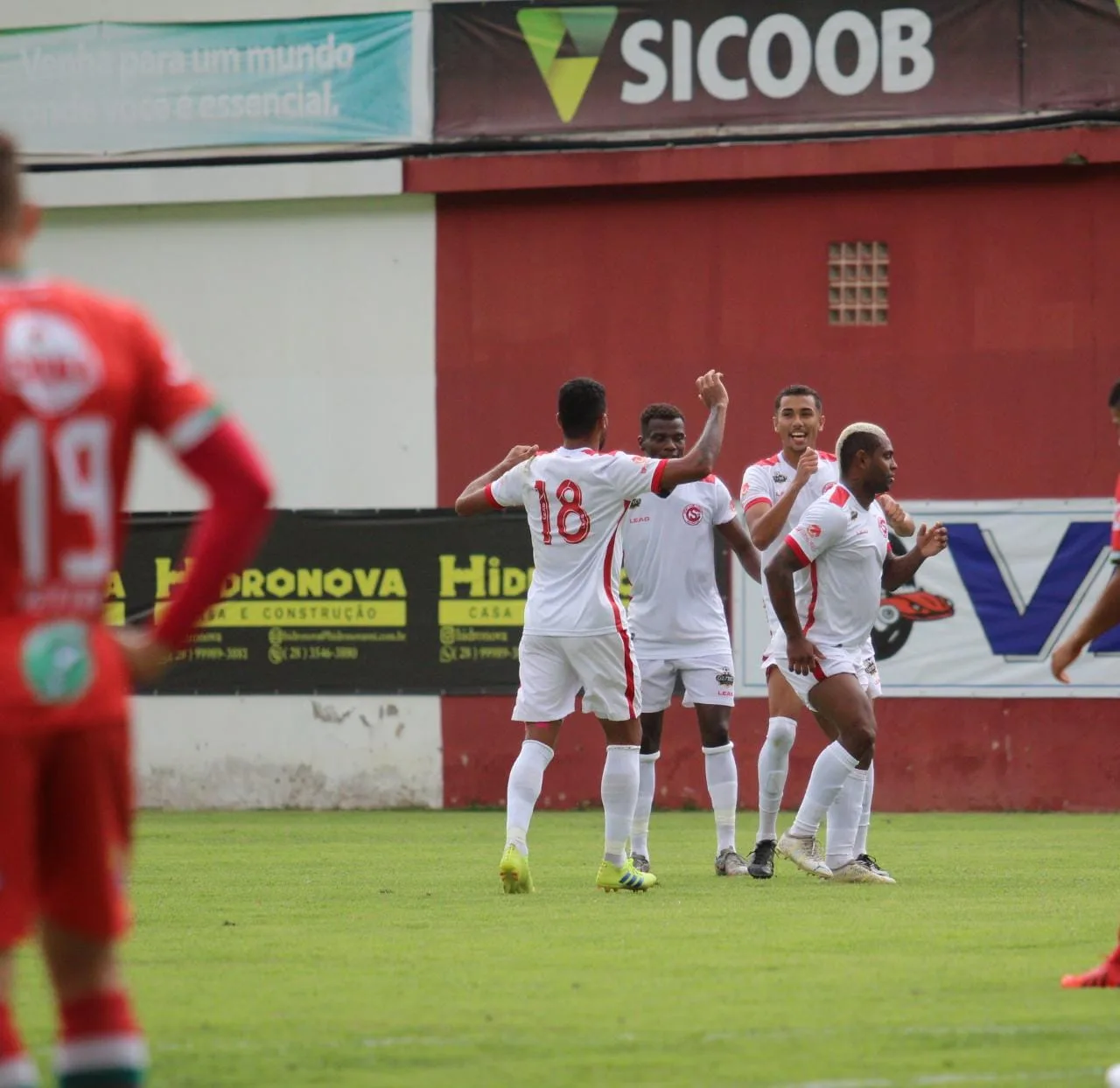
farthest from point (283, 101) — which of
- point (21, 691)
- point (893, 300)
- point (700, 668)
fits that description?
point (21, 691)

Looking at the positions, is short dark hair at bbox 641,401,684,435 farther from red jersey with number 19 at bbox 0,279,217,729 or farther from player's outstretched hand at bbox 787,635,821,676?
red jersey with number 19 at bbox 0,279,217,729

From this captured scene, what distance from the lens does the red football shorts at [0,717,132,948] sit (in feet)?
12.4

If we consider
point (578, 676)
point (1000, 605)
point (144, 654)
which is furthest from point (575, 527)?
point (1000, 605)

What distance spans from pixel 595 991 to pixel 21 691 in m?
3.44

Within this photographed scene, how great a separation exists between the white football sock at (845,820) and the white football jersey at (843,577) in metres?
Result: 0.66

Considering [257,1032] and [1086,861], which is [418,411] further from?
[257,1032]

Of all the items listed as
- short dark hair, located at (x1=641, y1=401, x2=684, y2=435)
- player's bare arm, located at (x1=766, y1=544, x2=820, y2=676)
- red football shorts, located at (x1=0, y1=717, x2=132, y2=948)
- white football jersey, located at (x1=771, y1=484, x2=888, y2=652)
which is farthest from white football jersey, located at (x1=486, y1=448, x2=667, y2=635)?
red football shorts, located at (x1=0, y1=717, x2=132, y2=948)

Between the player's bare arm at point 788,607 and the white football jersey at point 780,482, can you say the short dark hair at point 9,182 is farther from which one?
the white football jersey at point 780,482

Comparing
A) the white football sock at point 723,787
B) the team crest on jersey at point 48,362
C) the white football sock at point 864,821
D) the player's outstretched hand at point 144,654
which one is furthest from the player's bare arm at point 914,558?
the team crest on jersey at point 48,362

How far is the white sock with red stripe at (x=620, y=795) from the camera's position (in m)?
10.4

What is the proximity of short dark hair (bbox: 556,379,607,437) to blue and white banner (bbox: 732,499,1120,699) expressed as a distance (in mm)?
7552

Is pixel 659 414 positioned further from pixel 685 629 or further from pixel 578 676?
pixel 578 676

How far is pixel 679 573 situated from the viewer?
11820 millimetres

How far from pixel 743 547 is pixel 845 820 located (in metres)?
1.50
